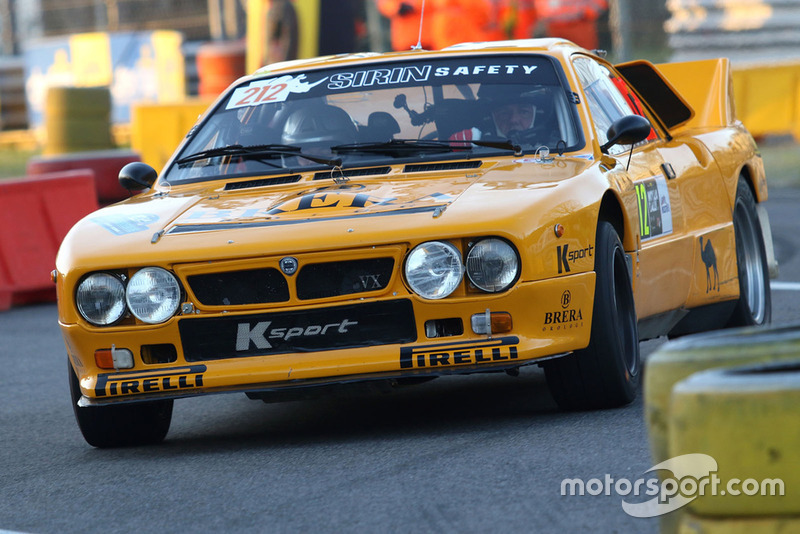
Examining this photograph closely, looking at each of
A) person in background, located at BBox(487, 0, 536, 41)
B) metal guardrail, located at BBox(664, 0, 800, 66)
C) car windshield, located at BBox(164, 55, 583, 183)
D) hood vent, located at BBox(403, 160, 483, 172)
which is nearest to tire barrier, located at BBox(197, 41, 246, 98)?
person in background, located at BBox(487, 0, 536, 41)

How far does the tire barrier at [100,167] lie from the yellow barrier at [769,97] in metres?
8.57

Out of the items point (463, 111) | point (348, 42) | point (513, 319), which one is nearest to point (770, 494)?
point (513, 319)

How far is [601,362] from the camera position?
4902mm

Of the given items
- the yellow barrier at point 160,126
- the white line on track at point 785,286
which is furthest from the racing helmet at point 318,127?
the yellow barrier at point 160,126

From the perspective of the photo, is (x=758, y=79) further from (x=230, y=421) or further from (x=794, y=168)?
(x=230, y=421)

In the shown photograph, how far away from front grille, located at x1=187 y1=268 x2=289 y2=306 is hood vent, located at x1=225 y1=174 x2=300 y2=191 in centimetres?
83

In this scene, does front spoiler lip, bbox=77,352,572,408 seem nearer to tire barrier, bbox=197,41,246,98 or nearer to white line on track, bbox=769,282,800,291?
white line on track, bbox=769,282,800,291

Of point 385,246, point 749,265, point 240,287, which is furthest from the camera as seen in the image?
point 749,265

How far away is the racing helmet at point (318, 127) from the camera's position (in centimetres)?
579

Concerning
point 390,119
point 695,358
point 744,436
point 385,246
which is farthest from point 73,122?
point 744,436

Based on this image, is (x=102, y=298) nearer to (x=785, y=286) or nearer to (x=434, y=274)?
(x=434, y=274)

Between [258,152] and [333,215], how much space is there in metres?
1.07

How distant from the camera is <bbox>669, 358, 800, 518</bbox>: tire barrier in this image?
2.55m

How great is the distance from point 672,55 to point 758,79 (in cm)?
513
